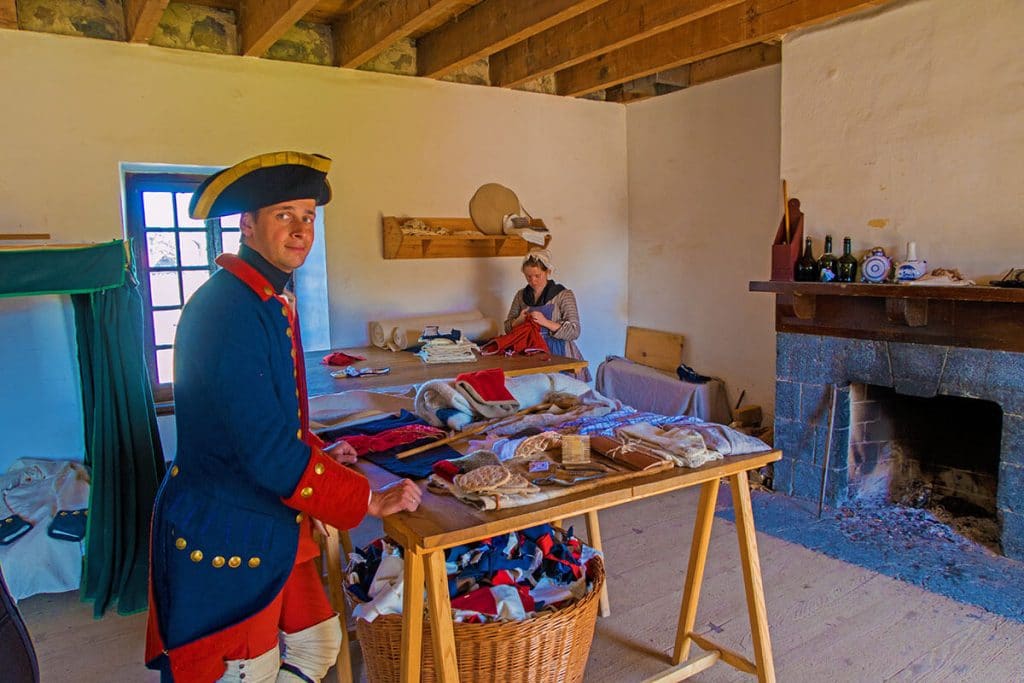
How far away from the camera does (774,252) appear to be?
386cm

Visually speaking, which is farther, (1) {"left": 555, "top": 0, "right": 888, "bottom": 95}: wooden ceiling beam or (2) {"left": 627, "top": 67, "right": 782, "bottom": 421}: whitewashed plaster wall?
(2) {"left": 627, "top": 67, "right": 782, "bottom": 421}: whitewashed plaster wall

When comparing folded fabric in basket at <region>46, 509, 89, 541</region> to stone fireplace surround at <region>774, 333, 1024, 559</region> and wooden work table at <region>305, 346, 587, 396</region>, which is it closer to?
wooden work table at <region>305, 346, 587, 396</region>

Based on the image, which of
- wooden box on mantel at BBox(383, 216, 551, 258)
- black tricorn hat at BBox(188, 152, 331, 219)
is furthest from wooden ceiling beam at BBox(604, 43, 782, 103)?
black tricorn hat at BBox(188, 152, 331, 219)

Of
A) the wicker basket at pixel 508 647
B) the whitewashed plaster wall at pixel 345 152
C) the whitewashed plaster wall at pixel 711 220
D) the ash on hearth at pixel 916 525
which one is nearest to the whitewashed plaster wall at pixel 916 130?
the whitewashed plaster wall at pixel 711 220

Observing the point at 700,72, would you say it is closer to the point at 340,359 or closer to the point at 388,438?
the point at 340,359

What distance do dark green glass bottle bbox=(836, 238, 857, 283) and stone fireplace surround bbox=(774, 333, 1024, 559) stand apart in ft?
1.06

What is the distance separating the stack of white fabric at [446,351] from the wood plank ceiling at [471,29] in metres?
1.68

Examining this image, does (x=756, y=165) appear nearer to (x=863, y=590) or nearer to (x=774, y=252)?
(x=774, y=252)

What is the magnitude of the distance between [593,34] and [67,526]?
3.60 meters

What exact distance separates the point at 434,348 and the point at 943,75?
283 cm

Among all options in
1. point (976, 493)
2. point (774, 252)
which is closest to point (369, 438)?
point (774, 252)

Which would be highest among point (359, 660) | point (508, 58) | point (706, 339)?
point (508, 58)

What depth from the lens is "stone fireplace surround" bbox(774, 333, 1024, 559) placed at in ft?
10.2

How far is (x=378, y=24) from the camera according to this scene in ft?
12.7
